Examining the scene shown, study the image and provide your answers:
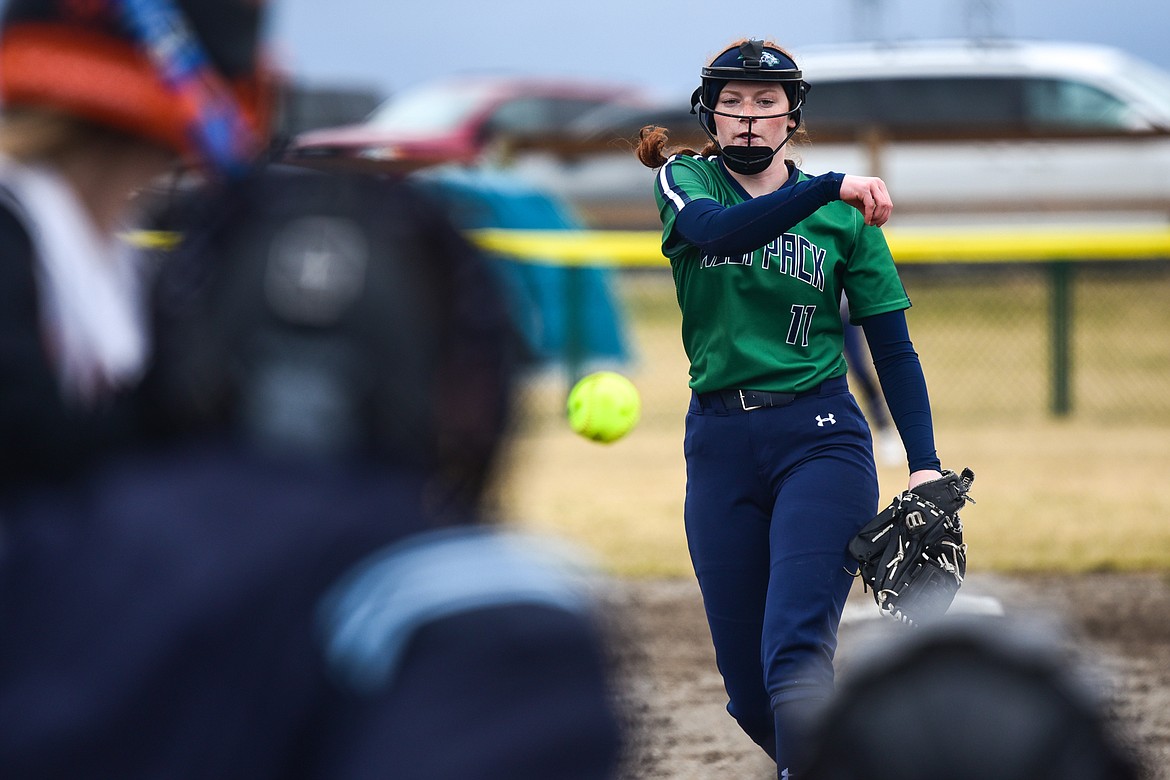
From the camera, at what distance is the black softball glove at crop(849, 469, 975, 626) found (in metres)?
3.28

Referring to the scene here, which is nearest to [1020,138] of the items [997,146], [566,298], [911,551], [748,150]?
[997,146]

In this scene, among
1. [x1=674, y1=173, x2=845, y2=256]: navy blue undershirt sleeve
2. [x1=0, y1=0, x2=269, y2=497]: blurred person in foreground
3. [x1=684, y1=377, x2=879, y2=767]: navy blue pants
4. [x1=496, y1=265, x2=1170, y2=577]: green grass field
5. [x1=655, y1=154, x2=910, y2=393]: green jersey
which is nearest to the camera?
[x1=0, y1=0, x2=269, y2=497]: blurred person in foreground

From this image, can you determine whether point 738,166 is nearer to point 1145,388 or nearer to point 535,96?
point 1145,388

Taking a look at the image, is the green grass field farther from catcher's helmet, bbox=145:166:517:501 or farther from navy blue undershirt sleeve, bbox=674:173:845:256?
catcher's helmet, bbox=145:166:517:501

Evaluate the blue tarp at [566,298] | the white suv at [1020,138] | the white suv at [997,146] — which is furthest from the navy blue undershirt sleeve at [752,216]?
the white suv at [1020,138]

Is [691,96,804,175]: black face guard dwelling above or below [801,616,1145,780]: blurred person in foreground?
above

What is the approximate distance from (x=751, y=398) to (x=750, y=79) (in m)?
0.74

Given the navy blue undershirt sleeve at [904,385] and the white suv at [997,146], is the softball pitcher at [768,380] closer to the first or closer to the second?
the navy blue undershirt sleeve at [904,385]

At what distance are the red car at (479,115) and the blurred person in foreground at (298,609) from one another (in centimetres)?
1162

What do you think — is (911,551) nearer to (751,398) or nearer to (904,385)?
(904,385)

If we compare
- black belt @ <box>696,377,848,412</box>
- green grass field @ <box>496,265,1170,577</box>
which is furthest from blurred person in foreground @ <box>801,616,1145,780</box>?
green grass field @ <box>496,265,1170,577</box>

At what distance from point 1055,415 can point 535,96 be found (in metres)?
7.97

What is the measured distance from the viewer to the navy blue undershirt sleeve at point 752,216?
313 cm

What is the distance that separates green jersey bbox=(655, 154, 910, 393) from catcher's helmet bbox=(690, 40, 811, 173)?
127mm
